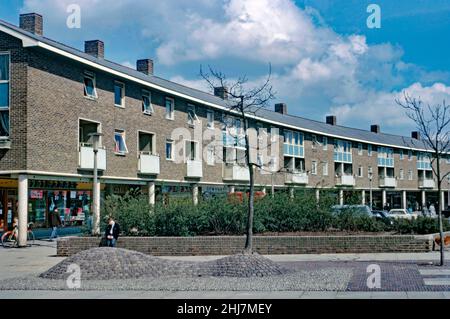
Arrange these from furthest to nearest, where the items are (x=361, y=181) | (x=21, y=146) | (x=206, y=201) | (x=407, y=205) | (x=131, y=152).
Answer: (x=407, y=205) < (x=361, y=181) < (x=131, y=152) < (x=21, y=146) < (x=206, y=201)

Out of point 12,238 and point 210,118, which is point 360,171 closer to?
point 210,118

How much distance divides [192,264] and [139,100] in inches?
859

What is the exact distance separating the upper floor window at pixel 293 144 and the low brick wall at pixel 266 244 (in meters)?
34.7

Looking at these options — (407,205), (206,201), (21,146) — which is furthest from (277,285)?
(407,205)

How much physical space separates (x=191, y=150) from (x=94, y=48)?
9.57m

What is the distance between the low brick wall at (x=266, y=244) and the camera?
20.0 m

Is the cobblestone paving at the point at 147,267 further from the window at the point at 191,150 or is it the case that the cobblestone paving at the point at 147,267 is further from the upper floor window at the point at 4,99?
the window at the point at 191,150

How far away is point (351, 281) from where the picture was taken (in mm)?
12789

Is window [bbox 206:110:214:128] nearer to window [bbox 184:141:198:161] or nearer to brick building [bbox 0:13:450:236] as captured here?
brick building [bbox 0:13:450:236]

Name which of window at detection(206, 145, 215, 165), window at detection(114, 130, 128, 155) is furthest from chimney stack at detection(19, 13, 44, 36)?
window at detection(206, 145, 215, 165)

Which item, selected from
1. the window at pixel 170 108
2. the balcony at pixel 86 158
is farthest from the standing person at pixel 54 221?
the window at pixel 170 108

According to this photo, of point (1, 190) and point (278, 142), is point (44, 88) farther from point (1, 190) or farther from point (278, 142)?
point (278, 142)

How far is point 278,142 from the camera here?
53.3m
